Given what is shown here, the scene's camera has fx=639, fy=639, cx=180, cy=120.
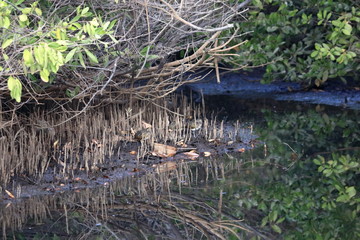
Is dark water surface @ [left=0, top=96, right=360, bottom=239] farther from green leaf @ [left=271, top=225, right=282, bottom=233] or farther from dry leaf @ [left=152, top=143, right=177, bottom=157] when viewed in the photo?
dry leaf @ [left=152, top=143, right=177, bottom=157]

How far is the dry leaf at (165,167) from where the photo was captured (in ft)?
22.1

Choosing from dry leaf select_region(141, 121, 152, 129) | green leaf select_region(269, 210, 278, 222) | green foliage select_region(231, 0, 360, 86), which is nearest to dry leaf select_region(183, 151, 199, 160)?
dry leaf select_region(141, 121, 152, 129)

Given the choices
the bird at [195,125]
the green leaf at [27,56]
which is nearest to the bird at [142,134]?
the bird at [195,125]

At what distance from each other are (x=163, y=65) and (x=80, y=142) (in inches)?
53.1

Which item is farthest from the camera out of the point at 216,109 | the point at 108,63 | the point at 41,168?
the point at 216,109

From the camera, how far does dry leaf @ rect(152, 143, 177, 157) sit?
7219mm

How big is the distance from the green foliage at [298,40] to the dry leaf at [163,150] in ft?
11.5

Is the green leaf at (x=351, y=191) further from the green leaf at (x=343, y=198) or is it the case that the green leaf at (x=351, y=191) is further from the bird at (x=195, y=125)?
the bird at (x=195, y=125)

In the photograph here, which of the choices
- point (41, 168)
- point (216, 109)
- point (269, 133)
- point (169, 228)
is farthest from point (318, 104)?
point (169, 228)

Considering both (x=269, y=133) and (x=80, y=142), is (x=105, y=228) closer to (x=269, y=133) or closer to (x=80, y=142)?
(x=80, y=142)

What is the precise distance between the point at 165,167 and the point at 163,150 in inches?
17.6

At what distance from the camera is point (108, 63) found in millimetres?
6859

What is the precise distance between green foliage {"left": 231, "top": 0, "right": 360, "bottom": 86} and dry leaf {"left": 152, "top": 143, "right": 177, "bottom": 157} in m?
3.51

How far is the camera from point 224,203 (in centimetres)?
553
